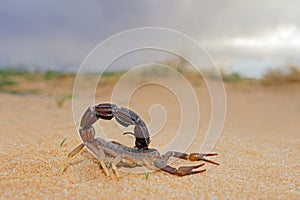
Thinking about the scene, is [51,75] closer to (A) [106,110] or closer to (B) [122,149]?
(B) [122,149]

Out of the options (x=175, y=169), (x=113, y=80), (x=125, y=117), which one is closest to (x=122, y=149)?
→ (x=125, y=117)

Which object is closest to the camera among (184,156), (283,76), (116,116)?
(116,116)

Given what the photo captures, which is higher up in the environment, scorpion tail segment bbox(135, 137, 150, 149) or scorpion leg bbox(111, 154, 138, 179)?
scorpion tail segment bbox(135, 137, 150, 149)

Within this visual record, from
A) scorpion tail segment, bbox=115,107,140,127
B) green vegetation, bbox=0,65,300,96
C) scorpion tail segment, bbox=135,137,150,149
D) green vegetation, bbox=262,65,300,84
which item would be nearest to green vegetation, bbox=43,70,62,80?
green vegetation, bbox=0,65,300,96

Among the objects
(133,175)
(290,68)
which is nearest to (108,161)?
(133,175)

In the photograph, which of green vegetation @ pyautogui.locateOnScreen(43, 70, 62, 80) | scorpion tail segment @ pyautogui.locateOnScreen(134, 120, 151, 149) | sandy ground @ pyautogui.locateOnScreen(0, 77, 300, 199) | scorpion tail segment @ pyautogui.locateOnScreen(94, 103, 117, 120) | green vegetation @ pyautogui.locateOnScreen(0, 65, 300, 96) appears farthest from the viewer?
green vegetation @ pyautogui.locateOnScreen(43, 70, 62, 80)

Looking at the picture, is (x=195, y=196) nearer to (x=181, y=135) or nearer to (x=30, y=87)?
(x=181, y=135)

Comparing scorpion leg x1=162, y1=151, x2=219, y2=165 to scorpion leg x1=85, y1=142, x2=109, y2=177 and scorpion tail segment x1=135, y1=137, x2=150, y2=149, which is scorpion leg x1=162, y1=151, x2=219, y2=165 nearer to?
scorpion tail segment x1=135, y1=137, x2=150, y2=149

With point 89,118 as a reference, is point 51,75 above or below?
above
